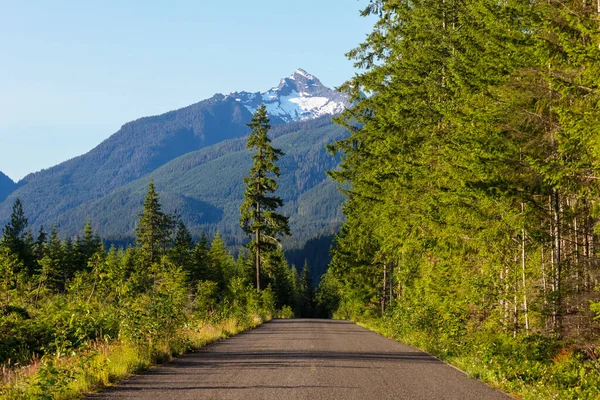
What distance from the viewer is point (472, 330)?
19016mm

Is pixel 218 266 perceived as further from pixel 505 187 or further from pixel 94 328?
pixel 505 187

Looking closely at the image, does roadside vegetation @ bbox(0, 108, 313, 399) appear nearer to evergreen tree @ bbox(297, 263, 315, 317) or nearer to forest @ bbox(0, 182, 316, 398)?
forest @ bbox(0, 182, 316, 398)

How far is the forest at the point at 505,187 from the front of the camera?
12.0 metres

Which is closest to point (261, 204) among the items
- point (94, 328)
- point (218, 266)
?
point (218, 266)

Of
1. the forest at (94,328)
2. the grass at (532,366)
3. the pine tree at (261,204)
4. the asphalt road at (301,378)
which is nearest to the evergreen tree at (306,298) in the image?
the pine tree at (261,204)

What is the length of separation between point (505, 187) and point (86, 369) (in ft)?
34.1

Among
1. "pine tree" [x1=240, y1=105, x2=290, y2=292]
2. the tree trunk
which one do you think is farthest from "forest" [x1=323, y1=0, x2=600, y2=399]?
"pine tree" [x1=240, y1=105, x2=290, y2=292]

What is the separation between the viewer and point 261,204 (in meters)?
48.1

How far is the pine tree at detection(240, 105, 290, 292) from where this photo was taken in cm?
4762

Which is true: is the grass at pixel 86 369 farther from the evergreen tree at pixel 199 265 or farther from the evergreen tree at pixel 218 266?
the evergreen tree at pixel 218 266

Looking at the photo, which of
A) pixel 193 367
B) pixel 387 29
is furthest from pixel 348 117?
pixel 193 367

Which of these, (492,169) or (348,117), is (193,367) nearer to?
(492,169)

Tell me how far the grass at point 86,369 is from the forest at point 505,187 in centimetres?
709

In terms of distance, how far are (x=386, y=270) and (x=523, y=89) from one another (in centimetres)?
2587
